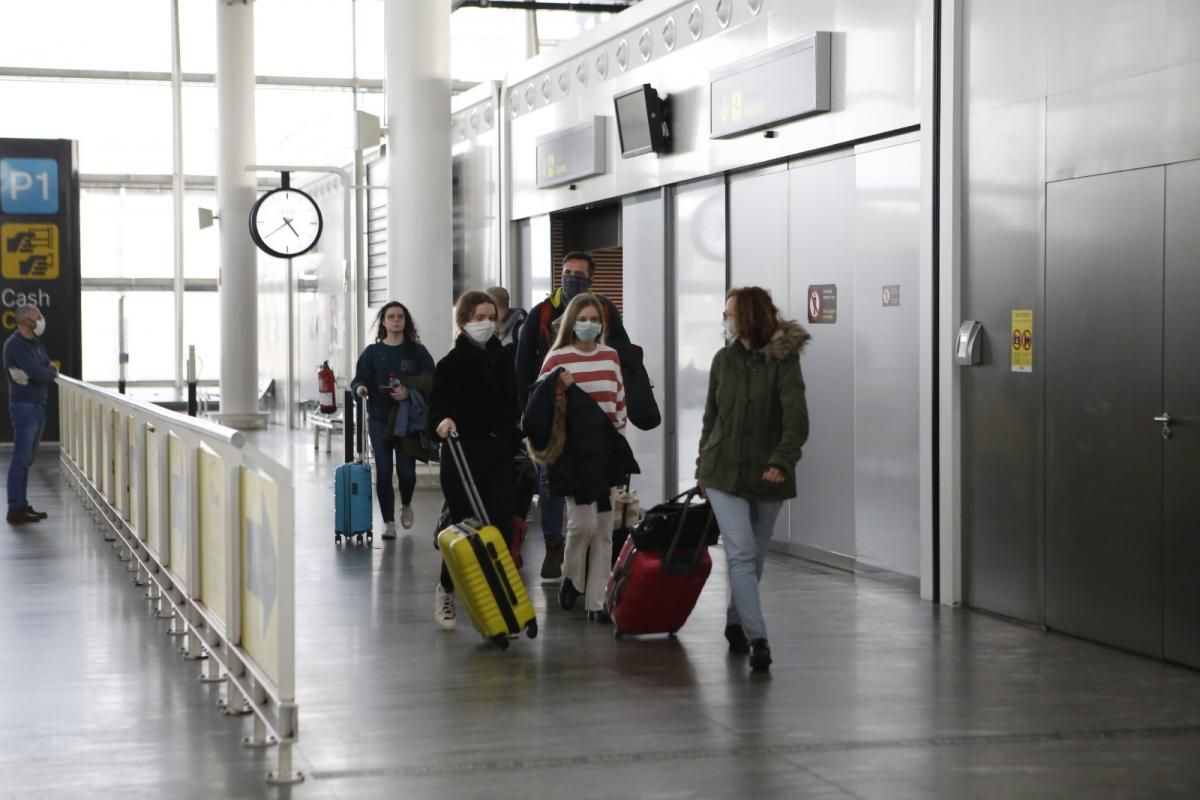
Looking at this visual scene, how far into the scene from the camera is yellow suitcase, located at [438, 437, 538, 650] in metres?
6.74

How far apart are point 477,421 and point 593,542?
804 millimetres

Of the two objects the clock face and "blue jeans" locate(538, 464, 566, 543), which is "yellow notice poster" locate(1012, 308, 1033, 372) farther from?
the clock face

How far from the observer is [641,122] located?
1151cm

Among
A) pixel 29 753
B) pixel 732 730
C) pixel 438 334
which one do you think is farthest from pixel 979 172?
pixel 438 334

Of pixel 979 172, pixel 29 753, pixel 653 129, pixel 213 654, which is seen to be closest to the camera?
pixel 29 753

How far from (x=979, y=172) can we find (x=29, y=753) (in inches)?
200

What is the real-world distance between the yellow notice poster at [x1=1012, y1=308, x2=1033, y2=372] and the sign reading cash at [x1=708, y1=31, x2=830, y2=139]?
223 centimetres

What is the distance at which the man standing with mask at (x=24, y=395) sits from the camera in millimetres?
12156

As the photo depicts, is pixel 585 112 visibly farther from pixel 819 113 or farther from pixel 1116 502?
pixel 1116 502

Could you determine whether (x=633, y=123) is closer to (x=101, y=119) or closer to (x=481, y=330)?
(x=481, y=330)

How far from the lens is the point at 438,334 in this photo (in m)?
14.0

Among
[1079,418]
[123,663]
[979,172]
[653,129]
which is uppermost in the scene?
[653,129]

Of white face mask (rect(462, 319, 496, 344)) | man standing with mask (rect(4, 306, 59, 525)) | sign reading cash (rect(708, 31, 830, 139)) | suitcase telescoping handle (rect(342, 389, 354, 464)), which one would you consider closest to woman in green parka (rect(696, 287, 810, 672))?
white face mask (rect(462, 319, 496, 344))

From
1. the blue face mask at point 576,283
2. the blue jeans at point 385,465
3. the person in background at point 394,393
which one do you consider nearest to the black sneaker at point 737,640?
the blue face mask at point 576,283
